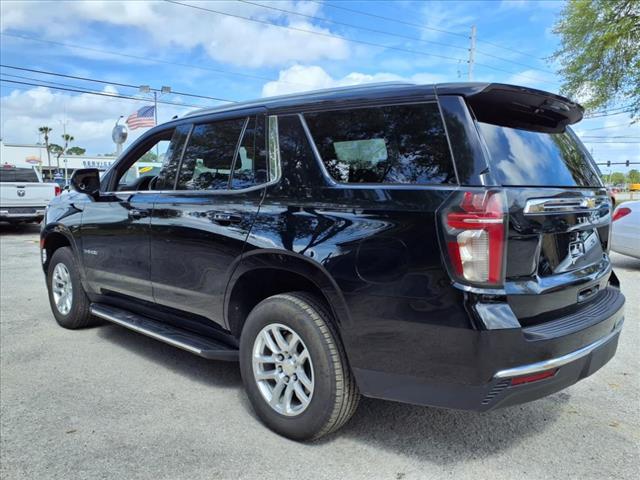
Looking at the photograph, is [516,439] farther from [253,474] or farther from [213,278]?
[213,278]

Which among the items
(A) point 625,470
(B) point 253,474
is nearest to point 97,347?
(B) point 253,474

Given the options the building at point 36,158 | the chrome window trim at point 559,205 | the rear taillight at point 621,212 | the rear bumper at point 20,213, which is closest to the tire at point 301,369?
the chrome window trim at point 559,205

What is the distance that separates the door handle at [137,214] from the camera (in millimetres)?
3814

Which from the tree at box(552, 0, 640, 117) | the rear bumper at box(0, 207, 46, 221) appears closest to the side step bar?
the rear bumper at box(0, 207, 46, 221)

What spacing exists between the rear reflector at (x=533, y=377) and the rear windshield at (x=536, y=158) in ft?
2.88

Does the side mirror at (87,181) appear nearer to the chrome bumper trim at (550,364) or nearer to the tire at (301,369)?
the tire at (301,369)

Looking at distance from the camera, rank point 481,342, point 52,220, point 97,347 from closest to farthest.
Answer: point 481,342 → point 97,347 → point 52,220

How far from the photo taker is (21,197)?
12852 millimetres

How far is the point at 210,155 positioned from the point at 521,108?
2026 millimetres

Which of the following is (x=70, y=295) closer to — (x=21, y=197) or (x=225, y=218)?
(x=225, y=218)

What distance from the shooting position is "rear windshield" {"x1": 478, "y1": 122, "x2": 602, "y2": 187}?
2383 millimetres

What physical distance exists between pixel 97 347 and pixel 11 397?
41.5 inches

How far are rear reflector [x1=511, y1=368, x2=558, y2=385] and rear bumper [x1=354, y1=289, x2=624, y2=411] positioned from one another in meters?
0.01

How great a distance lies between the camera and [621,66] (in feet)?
69.6
